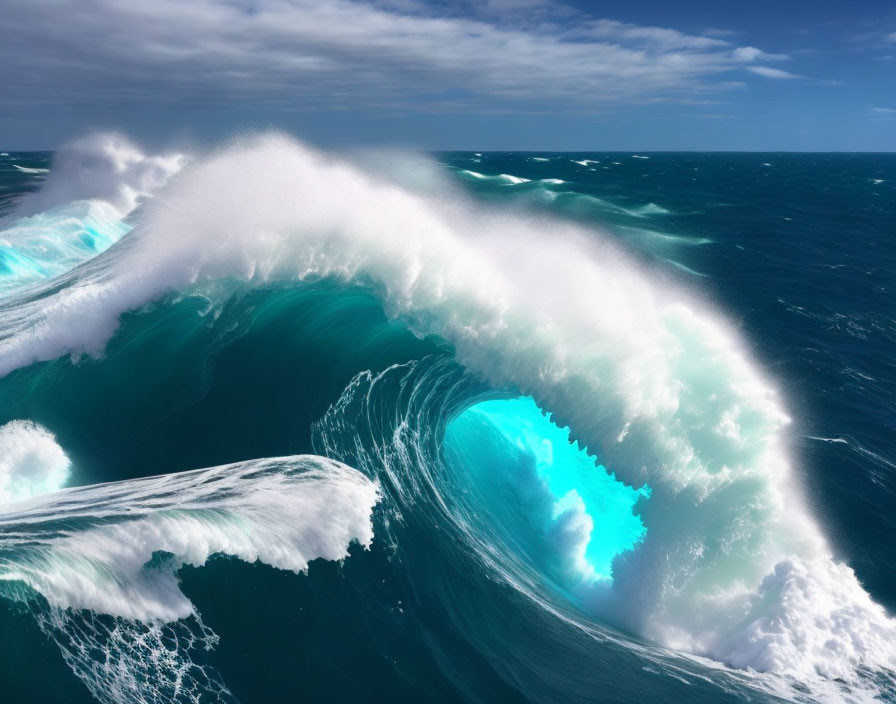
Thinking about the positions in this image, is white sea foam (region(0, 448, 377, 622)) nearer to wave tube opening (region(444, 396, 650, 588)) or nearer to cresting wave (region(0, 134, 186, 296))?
wave tube opening (region(444, 396, 650, 588))

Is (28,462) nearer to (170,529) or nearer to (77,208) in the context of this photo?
(170,529)

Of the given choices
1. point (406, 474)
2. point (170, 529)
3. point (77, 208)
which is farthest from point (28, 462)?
point (77, 208)

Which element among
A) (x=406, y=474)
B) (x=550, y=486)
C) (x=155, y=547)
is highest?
(x=155, y=547)

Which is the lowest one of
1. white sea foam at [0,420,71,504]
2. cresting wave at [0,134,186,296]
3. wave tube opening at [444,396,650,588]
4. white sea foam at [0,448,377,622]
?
wave tube opening at [444,396,650,588]

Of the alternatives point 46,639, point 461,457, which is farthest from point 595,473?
point 46,639

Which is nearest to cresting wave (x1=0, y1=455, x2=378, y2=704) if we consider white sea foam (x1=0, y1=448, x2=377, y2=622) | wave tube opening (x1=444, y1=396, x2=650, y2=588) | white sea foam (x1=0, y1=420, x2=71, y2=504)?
white sea foam (x1=0, y1=448, x2=377, y2=622)
